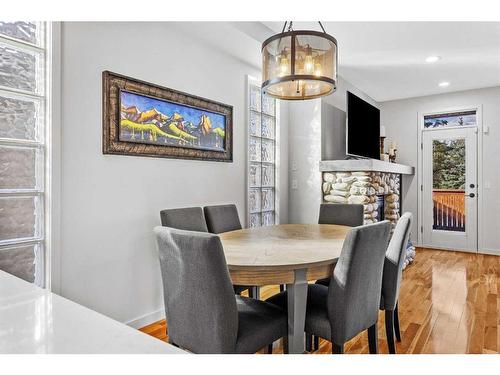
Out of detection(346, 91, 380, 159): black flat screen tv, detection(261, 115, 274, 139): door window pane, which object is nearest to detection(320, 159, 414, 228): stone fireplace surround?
detection(346, 91, 380, 159): black flat screen tv

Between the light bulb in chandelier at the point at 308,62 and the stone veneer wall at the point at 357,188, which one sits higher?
the light bulb in chandelier at the point at 308,62

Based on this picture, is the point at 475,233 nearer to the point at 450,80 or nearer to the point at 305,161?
the point at 450,80

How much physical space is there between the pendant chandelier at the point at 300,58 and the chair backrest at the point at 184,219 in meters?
1.07

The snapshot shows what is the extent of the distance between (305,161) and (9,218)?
10.4ft

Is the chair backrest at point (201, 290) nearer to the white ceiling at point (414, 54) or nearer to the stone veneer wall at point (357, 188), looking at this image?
the white ceiling at point (414, 54)

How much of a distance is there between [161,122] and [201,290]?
1.72 meters

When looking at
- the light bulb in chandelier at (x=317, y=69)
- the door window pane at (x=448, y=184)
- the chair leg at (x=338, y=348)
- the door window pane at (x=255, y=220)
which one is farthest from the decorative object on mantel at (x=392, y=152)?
the chair leg at (x=338, y=348)

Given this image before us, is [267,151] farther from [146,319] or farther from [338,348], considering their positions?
[338,348]

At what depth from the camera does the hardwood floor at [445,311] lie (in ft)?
7.38

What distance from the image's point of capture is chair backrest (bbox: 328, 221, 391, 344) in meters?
1.57

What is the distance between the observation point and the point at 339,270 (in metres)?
1.60

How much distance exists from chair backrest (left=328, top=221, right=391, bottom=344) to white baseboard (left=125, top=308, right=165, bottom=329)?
161cm

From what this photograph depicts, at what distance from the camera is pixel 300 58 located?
6.44 ft

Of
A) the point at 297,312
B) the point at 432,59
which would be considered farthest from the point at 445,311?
the point at 432,59
